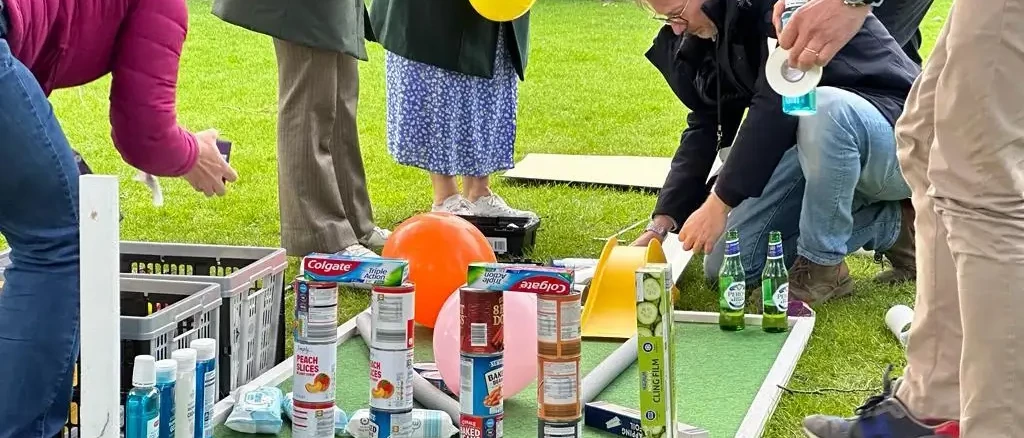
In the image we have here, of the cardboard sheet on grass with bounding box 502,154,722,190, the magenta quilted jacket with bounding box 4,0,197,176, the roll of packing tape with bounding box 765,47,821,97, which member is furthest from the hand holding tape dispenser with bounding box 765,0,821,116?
the cardboard sheet on grass with bounding box 502,154,722,190

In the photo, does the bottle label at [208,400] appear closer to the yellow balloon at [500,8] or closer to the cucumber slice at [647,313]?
the cucumber slice at [647,313]

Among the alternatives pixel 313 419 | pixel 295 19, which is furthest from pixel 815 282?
pixel 313 419

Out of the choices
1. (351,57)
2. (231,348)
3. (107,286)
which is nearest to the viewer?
(107,286)

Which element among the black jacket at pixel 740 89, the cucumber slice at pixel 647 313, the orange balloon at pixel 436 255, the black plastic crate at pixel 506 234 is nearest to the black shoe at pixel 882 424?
the cucumber slice at pixel 647 313

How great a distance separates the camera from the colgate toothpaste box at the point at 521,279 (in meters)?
2.03

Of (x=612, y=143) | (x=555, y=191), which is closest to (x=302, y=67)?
(x=555, y=191)

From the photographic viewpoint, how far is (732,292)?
3318 millimetres

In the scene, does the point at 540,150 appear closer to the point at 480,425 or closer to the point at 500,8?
the point at 500,8

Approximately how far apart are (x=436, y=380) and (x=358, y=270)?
673 millimetres

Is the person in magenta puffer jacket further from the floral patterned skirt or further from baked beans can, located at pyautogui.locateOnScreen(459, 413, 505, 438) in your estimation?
the floral patterned skirt

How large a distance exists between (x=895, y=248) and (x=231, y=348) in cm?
229

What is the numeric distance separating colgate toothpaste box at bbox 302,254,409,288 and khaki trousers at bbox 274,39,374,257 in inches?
74.2

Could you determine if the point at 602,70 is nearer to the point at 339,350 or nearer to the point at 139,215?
the point at 139,215

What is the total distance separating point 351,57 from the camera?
4297 millimetres
